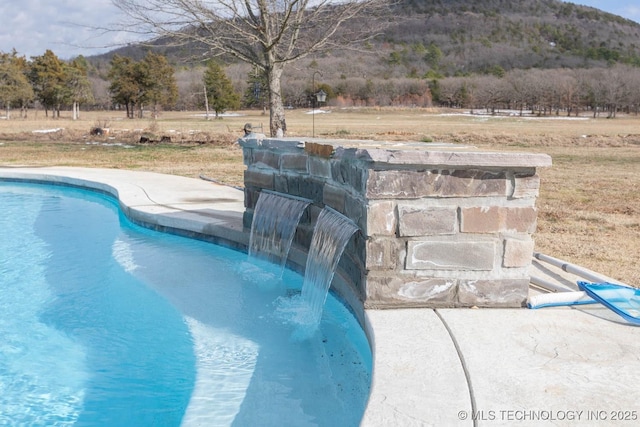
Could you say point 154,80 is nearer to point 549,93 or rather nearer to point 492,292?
point 549,93

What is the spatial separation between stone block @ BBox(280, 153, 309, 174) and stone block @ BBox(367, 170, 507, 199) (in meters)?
1.81

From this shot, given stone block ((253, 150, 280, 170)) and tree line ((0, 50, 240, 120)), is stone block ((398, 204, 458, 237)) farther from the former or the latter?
tree line ((0, 50, 240, 120))

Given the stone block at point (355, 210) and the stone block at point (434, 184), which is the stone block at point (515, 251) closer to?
the stone block at point (434, 184)

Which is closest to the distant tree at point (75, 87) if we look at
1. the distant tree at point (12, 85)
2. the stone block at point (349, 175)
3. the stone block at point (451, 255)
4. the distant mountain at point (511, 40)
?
the distant tree at point (12, 85)

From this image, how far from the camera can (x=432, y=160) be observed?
320cm

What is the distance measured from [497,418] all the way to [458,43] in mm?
178327

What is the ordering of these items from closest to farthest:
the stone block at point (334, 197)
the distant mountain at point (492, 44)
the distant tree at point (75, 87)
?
the stone block at point (334, 197)
the distant tree at point (75, 87)
the distant mountain at point (492, 44)

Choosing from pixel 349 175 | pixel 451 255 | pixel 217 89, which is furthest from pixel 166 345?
pixel 217 89

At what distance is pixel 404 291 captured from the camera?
3.33 metres

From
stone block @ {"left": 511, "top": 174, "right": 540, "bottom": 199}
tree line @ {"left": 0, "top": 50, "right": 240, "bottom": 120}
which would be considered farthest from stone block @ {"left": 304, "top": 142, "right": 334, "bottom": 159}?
tree line @ {"left": 0, "top": 50, "right": 240, "bottom": 120}

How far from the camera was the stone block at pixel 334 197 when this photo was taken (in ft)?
13.5

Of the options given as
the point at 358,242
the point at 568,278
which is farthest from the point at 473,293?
the point at 568,278

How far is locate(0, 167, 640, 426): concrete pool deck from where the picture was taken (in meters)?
2.13

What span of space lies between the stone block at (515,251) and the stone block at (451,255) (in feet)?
0.24
